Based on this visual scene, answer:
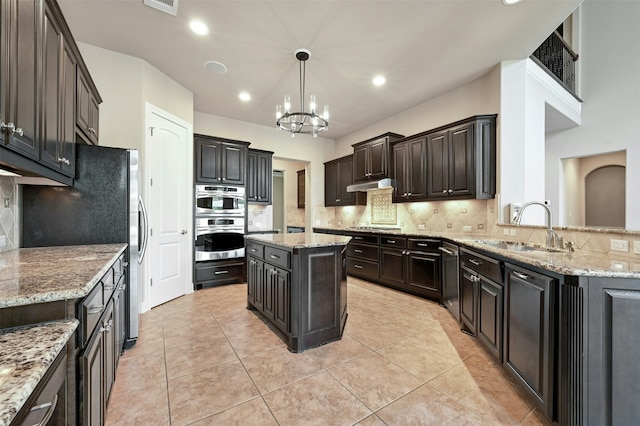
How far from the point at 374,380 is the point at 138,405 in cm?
153

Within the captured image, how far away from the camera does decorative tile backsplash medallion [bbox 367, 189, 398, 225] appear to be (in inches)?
203

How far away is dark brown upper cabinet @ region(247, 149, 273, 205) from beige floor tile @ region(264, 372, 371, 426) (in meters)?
3.55

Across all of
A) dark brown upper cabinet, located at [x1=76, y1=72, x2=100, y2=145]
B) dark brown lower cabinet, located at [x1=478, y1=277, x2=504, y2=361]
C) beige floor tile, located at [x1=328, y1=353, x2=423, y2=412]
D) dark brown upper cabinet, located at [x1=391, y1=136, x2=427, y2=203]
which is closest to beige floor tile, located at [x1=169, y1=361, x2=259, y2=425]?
beige floor tile, located at [x1=328, y1=353, x2=423, y2=412]

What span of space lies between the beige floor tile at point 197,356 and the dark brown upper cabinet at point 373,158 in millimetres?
3595

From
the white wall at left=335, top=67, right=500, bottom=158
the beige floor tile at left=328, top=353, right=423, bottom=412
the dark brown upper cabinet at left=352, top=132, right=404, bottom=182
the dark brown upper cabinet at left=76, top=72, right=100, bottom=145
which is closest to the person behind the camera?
the beige floor tile at left=328, top=353, right=423, bottom=412

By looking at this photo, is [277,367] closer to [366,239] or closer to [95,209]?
[95,209]

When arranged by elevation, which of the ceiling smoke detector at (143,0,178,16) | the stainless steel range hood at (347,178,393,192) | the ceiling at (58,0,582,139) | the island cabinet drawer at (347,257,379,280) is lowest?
the island cabinet drawer at (347,257,379,280)

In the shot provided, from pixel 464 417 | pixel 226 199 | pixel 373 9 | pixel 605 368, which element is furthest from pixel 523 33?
pixel 226 199

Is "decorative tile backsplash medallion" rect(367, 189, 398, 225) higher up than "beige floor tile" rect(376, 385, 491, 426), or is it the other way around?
"decorative tile backsplash medallion" rect(367, 189, 398, 225)

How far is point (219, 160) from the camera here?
4398 millimetres

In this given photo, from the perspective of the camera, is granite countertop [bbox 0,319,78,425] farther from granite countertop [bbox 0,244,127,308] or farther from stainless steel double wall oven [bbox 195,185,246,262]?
stainless steel double wall oven [bbox 195,185,246,262]

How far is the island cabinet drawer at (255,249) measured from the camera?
2.81 meters

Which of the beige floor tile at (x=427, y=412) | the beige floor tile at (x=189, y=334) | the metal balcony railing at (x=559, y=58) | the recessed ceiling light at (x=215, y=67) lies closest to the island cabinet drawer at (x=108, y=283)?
the beige floor tile at (x=189, y=334)

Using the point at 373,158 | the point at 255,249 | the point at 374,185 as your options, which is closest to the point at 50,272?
the point at 255,249
